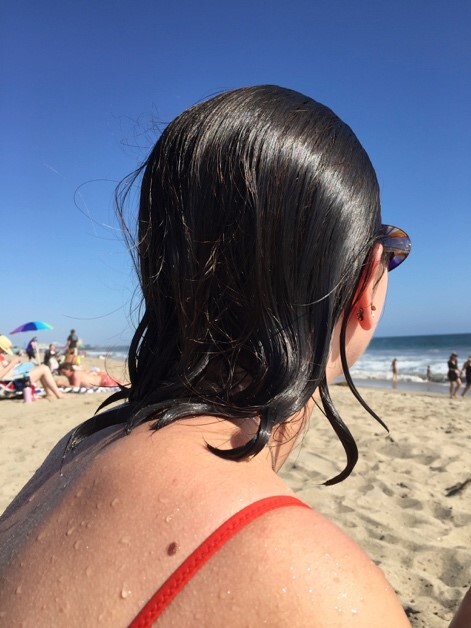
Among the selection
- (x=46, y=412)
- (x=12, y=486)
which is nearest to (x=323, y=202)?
(x=12, y=486)

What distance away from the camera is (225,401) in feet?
3.38

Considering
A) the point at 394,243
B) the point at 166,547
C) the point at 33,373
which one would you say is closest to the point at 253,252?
the point at 394,243

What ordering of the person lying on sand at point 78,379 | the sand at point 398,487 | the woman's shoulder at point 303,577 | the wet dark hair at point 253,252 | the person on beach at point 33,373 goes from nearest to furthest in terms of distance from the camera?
the woman's shoulder at point 303,577 → the wet dark hair at point 253,252 → the sand at point 398,487 → the person on beach at point 33,373 → the person lying on sand at point 78,379

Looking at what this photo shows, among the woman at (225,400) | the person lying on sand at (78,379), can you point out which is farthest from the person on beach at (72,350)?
the woman at (225,400)

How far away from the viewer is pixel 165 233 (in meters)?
1.12

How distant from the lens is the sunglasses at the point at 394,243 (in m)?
1.22

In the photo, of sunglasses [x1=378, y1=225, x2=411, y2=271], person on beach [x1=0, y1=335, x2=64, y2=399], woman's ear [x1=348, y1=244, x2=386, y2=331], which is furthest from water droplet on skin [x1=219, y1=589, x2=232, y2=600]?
person on beach [x1=0, y1=335, x2=64, y2=399]

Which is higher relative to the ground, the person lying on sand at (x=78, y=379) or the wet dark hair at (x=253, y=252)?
the wet dark hair at (x=253, y=252)

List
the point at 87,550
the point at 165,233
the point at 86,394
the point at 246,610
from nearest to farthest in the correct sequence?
1. the point at 246,610
2. the point at 87,550
3. the point at 165,233
4. the point at 86,394

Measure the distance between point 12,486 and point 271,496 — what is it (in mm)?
4591

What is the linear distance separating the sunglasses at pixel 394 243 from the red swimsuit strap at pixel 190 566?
0.72 meters

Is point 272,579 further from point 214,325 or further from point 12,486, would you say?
point 12,486

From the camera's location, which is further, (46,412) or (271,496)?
(46,412)

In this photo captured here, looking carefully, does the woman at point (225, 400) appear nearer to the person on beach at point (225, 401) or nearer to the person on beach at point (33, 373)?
the person on beach at point (225, 401)
